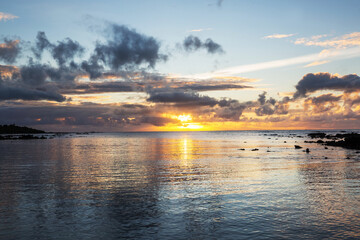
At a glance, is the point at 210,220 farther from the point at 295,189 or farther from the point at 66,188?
the point at 66,188

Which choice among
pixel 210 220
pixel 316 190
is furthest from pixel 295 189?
pixel 210 220

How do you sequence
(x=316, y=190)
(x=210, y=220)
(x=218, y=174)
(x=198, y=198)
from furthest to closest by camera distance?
(x=218, y=174)
(x=316, y=190)
(x=198, y=198)
(x=210, y=220)

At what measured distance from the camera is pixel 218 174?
3991cm

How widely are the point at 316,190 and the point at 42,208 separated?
25764mm

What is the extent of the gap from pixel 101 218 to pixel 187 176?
19779mm

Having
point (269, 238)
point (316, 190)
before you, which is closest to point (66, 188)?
point (269, 238)

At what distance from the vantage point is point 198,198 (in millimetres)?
25625

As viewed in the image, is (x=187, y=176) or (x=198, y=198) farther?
(x=187, y=176)

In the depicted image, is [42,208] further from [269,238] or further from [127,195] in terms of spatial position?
[269,238]

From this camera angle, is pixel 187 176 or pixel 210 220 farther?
pixel 187 176

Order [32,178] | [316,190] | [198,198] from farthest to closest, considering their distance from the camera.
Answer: [32,178] → [316,190] → [198,198]

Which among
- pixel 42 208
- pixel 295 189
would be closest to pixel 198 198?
pixel 295 189

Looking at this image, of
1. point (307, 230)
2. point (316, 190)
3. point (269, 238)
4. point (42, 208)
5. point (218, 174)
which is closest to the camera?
point (269, 238)

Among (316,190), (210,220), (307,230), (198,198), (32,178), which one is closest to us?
(307,230)
